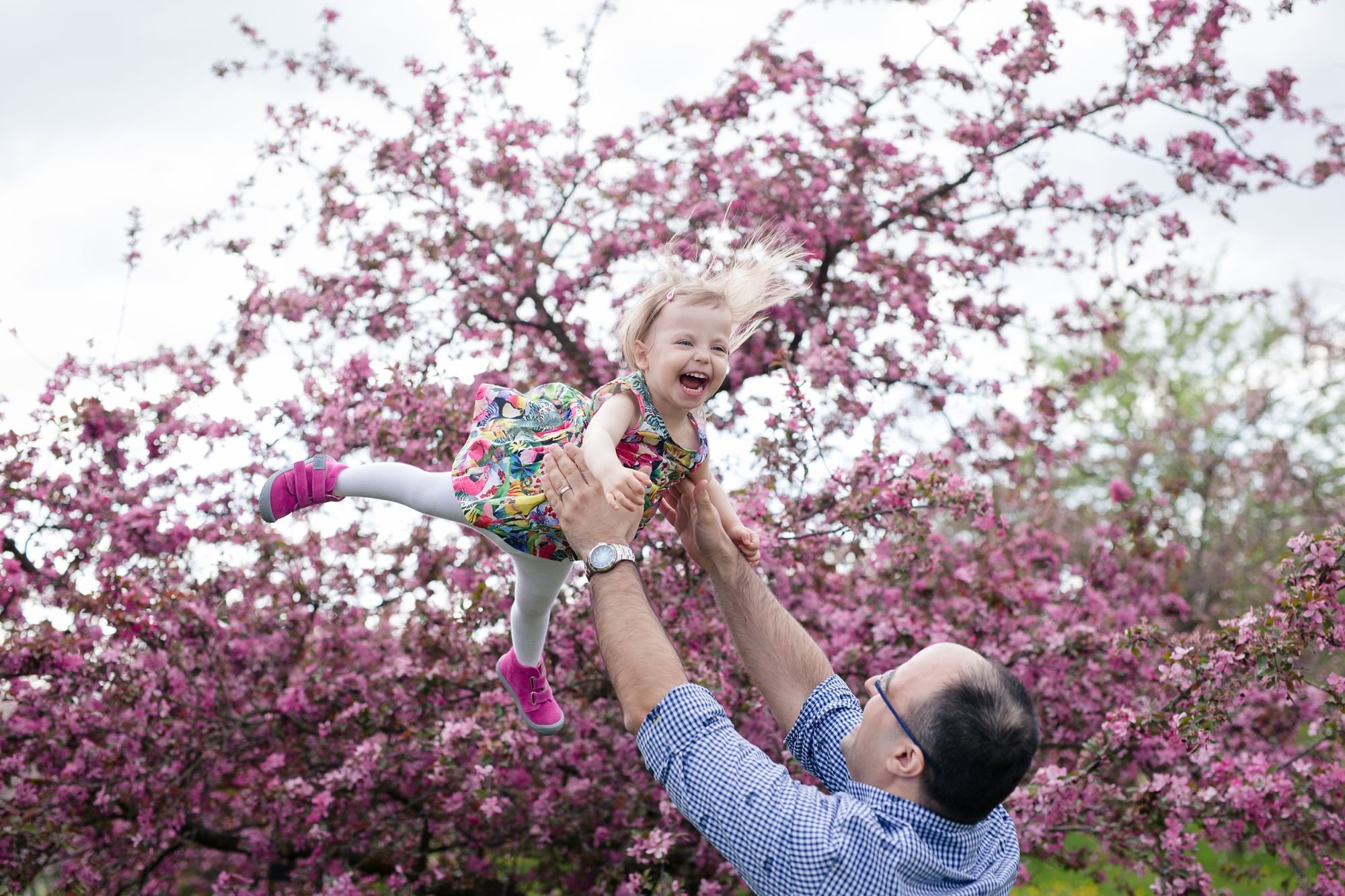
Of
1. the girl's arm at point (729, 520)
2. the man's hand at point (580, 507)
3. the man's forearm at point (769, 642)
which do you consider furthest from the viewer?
the girl's arm at point (729, 520)

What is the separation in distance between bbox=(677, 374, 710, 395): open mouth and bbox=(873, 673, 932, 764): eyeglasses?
884mm

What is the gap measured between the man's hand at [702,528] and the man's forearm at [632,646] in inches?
25.2

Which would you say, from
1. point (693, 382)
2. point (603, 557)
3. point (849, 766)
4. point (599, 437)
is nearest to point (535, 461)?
point (599, 437)

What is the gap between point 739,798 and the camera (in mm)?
2025

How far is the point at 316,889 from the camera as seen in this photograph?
18.2ft

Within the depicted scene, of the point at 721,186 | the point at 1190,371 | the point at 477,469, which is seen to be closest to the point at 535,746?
the point at 477,469

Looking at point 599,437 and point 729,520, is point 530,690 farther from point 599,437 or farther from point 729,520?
point 599,437

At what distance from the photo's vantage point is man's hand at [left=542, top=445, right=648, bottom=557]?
2.36 metres

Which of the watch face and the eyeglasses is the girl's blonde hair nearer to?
the watch face

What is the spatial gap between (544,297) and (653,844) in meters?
3.16

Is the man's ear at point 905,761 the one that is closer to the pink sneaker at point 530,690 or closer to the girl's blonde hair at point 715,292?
the girl's blonde hair at point 715,292

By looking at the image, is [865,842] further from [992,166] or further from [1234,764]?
[992,166]

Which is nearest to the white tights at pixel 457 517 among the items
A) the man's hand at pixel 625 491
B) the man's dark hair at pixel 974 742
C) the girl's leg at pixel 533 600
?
the girl's leg at pixel 533 600

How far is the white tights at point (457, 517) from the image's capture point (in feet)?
9.82
